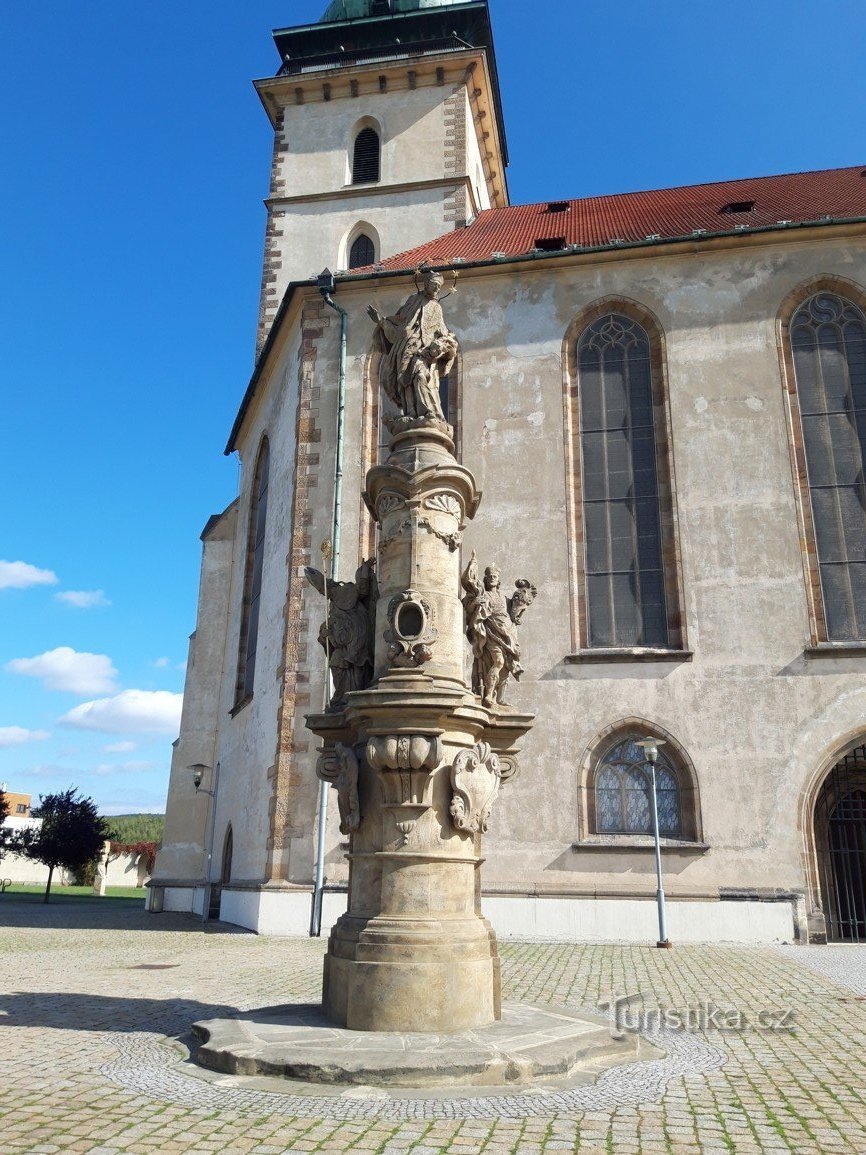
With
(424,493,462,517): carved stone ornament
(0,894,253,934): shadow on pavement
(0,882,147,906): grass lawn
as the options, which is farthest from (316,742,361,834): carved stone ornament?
(0,882,147,906): grass lawn

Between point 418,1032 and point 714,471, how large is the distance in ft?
42.5

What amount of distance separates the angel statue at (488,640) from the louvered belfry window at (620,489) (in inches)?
354

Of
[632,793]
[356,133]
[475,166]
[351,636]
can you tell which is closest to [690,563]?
[632,793]

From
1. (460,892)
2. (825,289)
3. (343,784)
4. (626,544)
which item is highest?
(825,289)

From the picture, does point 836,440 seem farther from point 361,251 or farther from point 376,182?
point 376,182

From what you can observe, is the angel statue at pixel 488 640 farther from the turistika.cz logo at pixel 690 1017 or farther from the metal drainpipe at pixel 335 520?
the metal drainpipe at pixel 335 520

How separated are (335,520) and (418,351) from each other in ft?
32.4

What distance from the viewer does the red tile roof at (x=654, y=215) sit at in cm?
1930

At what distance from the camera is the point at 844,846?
15492mm

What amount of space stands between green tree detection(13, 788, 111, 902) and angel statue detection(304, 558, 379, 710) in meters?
32.9

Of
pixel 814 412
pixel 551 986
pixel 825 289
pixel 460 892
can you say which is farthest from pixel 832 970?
pixel 825 289

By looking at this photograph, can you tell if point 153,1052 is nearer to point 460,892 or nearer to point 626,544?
point 460,892

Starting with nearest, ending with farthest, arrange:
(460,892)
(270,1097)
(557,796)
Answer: (270,1097) → (460,892) → (557,796)

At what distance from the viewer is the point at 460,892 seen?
676 centimetres
